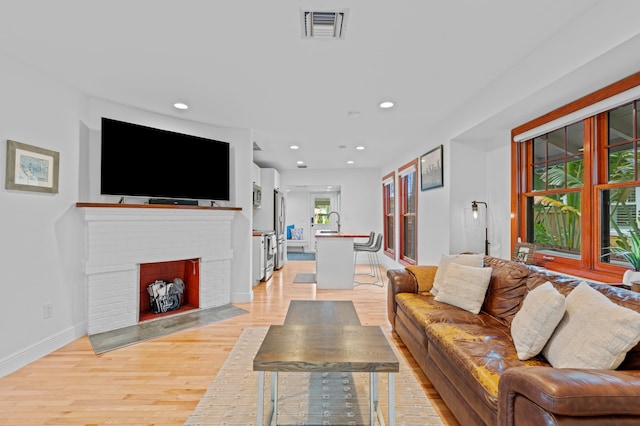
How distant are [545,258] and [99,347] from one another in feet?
13.7

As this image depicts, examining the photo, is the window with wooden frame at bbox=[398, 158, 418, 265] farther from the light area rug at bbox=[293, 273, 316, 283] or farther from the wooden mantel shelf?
the wooden mantel shelf

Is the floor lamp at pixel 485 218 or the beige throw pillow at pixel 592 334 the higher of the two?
the floor lamp at pixel 485 218

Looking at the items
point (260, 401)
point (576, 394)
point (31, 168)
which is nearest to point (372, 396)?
point (260, 401)

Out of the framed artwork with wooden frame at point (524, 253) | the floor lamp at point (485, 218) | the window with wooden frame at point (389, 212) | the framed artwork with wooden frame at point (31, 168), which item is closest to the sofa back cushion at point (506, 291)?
the framed artwork with wooden frame at point (524, 253)

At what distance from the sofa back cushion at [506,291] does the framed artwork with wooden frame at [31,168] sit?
12.8ft

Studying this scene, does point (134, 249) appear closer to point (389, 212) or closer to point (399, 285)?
point (399, 285)

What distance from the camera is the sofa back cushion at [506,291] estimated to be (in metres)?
2.29

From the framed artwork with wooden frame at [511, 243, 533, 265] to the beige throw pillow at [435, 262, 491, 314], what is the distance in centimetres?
57

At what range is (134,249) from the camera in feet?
11.3

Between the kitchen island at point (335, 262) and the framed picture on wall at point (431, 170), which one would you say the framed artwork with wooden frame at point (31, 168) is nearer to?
the kitchen island at point (335, 262)

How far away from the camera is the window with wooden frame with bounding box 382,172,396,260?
270 inches

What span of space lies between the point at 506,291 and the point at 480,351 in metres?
0.84

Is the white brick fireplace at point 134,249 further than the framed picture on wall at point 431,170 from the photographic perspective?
No

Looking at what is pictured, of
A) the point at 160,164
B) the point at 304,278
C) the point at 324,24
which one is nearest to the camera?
the point at 324,24
